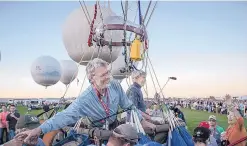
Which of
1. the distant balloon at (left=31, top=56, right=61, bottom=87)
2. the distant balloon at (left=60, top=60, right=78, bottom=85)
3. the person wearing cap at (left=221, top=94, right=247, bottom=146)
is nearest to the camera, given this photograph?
the person wearing cap at (left=221, top=94, right=247, bottom=146)

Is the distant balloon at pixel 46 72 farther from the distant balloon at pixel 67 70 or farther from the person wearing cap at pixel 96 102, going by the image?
the person wearing cap at pixel 96 102

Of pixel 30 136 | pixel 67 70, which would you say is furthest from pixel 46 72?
pixel 30 136

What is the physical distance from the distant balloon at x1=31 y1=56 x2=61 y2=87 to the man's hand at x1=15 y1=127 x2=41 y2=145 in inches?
664

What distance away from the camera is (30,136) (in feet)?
7.49

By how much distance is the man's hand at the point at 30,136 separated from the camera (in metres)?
2.27

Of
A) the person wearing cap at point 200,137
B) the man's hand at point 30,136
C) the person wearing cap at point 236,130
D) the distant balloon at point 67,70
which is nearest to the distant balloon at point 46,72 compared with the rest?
the distant balloon at point 67,70

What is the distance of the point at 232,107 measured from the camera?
3.99 m

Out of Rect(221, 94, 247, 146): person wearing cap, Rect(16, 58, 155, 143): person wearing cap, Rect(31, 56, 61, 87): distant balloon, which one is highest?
Rect(31, 56, 61, 87): distant balloon

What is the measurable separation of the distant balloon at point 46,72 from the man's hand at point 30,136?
55.4 feet

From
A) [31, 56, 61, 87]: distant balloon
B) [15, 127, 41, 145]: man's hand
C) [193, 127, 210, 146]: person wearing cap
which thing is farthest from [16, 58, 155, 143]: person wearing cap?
[31, 56, 61, 87]: distant balloon

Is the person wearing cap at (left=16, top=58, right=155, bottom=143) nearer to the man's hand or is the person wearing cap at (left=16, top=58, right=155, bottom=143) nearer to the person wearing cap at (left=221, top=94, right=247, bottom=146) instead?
the man's hand

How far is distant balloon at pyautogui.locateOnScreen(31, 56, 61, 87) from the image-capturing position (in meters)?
19.0

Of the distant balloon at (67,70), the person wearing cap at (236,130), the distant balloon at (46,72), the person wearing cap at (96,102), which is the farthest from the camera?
the distant balloon at (67,70)

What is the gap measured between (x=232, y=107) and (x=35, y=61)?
1773cm
